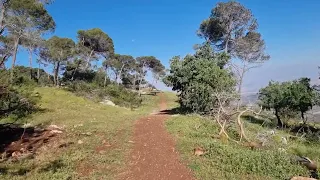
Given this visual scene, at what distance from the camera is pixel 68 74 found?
55469mm

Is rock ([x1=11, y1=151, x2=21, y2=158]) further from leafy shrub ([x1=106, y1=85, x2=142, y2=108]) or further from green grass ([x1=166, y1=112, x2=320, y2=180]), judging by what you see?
leafy shrub ([x1=106, y1=85, x2=142, y2=108])

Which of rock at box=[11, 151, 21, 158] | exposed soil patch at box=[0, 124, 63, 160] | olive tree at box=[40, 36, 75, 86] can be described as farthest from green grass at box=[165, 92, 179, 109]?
rock at box=[11, 151, 21, 158]

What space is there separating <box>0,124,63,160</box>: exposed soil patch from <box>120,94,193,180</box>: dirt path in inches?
141

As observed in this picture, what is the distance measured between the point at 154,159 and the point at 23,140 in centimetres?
596

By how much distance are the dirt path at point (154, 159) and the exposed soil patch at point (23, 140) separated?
11.8 feet

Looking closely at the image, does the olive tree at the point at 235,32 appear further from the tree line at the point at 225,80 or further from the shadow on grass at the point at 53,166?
the shadow on grass at the point at 53,166

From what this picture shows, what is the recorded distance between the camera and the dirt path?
31.0 feet

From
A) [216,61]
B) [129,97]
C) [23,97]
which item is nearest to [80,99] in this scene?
[129,97]

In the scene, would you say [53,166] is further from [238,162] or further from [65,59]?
[65,59]

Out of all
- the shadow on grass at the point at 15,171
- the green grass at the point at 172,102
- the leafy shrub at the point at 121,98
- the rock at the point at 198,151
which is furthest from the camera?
the green grass at the point at 172,102

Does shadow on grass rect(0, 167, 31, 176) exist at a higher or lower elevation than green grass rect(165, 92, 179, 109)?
lower

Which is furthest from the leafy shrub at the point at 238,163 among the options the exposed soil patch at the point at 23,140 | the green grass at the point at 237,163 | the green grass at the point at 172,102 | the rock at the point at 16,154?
the green grass at the point at 172,102

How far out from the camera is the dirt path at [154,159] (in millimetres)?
9461

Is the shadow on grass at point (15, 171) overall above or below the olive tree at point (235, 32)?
below
